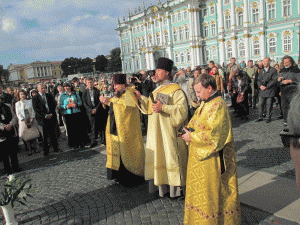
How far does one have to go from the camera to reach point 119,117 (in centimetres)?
426

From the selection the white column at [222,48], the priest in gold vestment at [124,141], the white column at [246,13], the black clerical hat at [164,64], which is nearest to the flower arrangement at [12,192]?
the priest in gold vestment at [124,141]

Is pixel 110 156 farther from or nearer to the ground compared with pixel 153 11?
nearer to the ground

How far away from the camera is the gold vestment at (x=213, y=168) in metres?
2.40

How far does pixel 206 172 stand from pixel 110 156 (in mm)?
2289

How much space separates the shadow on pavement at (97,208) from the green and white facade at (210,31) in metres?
31.5

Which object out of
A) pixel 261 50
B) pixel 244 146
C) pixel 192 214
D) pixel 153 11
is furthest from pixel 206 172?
pixel 153 11

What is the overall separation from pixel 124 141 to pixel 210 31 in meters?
39.6

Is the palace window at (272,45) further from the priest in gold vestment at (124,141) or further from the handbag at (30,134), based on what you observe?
the priest in gold vestment at (124,141)

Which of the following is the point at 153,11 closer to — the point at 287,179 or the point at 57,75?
the point at 287,179

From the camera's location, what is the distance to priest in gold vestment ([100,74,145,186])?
424 centimetres

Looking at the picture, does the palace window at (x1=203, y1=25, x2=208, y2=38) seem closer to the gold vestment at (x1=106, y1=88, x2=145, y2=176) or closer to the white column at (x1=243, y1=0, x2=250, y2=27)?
the white column at (x1=243, y1=0, x2=250, y2=27)

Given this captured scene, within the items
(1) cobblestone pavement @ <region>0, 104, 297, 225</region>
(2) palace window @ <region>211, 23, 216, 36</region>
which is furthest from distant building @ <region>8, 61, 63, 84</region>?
(1) cobblestone pavement @ <region>0, 104, 297, 225</region>

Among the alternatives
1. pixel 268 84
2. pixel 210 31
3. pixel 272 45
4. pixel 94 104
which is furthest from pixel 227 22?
pixel 94 104

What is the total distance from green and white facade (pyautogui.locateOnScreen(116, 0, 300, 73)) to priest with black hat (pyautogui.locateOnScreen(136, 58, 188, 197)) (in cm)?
3119
